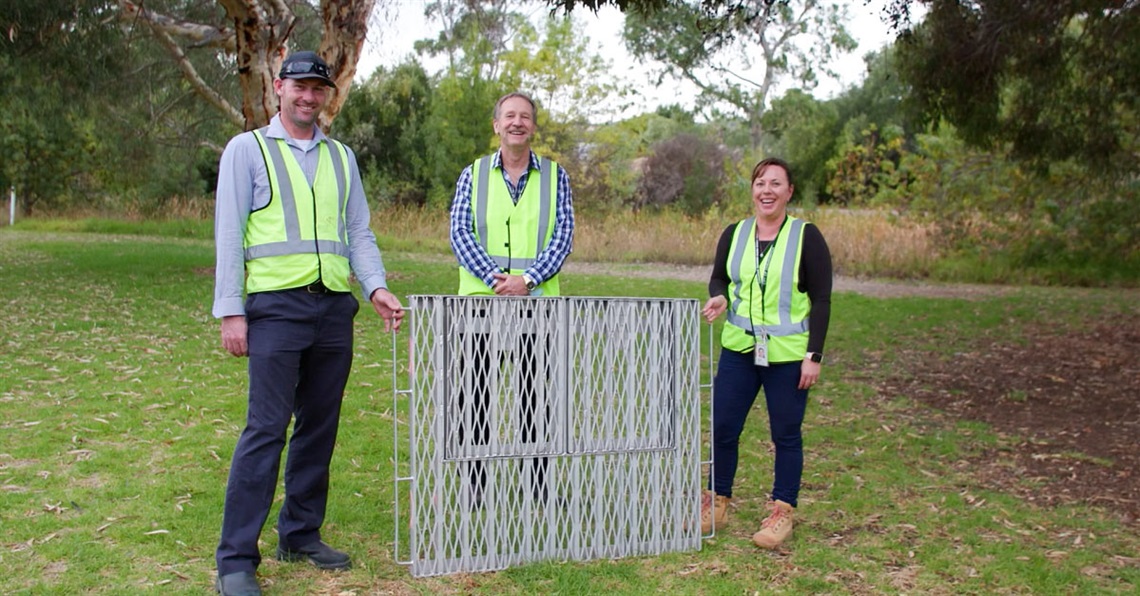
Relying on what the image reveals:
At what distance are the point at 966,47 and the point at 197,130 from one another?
19076 mm

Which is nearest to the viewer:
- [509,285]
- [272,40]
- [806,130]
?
Answer: [509,285]

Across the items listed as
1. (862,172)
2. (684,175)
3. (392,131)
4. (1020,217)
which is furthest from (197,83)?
(684,175)

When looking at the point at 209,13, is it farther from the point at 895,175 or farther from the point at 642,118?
the point at 642,118

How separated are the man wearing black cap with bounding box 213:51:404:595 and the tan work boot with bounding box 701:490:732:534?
1805 millimetres

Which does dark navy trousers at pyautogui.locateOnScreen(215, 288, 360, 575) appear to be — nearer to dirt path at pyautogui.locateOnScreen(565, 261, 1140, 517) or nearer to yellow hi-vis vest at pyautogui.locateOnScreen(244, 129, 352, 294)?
yellow hi-vis vest at pyautogui.locateOnScreen(244, 129, 352, 294)

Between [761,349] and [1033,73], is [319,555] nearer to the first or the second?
Result: [761,349]

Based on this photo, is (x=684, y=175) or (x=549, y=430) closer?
(x=549, y=430)

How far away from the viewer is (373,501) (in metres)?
5.39

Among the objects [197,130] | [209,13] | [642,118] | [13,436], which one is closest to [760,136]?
[642,118]

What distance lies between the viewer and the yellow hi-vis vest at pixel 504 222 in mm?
4855

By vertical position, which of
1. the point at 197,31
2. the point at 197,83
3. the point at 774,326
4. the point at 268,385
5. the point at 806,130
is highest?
the point at 806,130

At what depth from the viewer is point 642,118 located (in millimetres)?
34500

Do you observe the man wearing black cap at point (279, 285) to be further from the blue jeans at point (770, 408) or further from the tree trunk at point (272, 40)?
the tree trunk at point (272, 40)

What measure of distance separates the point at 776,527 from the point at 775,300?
106 cm
